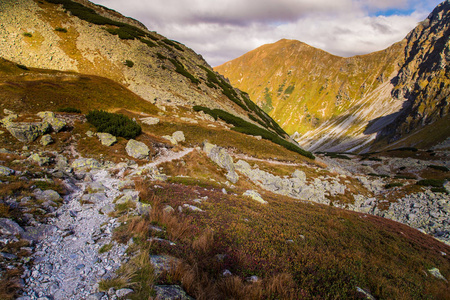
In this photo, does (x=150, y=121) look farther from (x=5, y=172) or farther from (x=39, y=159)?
(x=5, y=172)

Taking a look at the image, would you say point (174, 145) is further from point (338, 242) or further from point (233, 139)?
point (338, 242)

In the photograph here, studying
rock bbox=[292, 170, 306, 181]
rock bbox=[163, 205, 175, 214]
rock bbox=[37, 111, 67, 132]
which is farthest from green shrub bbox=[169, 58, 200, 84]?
rock bbox=[163, 205, 175, 214]

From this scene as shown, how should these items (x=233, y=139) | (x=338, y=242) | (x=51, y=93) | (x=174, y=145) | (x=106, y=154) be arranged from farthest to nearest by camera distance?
(x=233, y=139) → (x=174, y=145) → (x=51, y=93) → (x=106, y=154) → (x=338, y=242)

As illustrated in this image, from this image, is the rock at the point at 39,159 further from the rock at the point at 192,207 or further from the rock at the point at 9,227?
the rock at the point at 192,207

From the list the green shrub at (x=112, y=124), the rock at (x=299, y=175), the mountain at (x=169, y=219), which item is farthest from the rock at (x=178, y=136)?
the rock at (x=299, y=175)

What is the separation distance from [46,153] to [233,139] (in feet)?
88.8

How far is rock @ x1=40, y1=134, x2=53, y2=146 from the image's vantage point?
16286mm

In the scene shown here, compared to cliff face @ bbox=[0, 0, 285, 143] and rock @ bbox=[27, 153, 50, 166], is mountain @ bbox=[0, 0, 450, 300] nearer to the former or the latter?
rock @ bbox=[27, 153, 50, 166]

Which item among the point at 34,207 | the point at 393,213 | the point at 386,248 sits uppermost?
the point at 34,207

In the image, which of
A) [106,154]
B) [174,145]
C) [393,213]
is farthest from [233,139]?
[393,213]

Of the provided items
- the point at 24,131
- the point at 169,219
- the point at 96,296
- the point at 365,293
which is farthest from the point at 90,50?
the point at 365,293

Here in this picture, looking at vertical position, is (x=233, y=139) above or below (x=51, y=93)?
below

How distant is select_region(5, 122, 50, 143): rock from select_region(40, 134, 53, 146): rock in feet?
1.81

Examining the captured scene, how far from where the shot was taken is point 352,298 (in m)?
5.36
